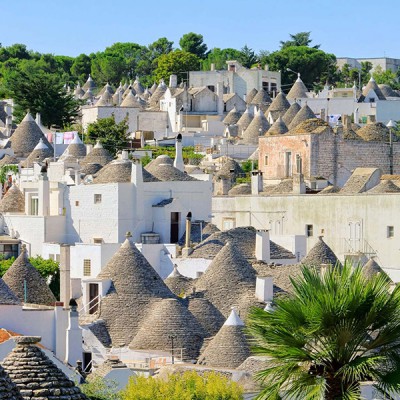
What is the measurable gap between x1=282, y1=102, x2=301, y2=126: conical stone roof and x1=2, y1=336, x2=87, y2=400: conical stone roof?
69.3m

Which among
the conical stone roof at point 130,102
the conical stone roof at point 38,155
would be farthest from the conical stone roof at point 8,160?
the conical stone roof at point 130,102

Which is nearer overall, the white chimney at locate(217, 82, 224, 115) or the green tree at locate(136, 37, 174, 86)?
the white chimney at locate(217, 82, 224, 115)

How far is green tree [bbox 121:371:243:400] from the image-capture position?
28.3 m

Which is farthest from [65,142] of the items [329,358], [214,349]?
[329,358]

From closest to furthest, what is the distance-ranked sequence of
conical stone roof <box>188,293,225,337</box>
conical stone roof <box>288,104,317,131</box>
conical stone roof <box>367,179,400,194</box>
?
1. conical stone roof <box>188,293,225,337</box>
2. conical stone roof <box>367,179,400,194</box>
3. conical stone roof <box>288,104,317,131</box>

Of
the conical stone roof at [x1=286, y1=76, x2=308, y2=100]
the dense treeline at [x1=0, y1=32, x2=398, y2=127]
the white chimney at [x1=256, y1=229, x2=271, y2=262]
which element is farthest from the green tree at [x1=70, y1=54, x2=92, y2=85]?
the white chimney at [x1=256, y1=229, x2=271, y2=262]

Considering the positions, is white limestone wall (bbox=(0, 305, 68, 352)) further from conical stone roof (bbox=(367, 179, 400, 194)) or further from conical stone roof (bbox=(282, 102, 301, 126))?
conical stone roof (bbox=(282, 102, 301, 126))

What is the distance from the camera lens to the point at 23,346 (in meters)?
17.9

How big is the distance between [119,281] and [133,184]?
11577mm

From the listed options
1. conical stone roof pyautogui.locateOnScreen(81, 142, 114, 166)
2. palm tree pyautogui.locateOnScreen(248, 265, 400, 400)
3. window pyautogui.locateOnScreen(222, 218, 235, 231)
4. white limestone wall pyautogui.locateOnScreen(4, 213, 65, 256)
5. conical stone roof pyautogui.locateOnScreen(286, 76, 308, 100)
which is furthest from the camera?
conical stone roof pyautogui.locateOnScreen(286, 76, 308, 100)

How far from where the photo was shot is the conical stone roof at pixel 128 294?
4209 cm

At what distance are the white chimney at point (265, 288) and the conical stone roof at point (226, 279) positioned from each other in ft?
3.21

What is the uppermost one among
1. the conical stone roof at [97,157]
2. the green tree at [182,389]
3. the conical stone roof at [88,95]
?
the conical stone roof at [88,95]

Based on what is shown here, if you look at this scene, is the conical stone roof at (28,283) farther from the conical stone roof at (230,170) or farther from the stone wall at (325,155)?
the stone wall at (325,155)
